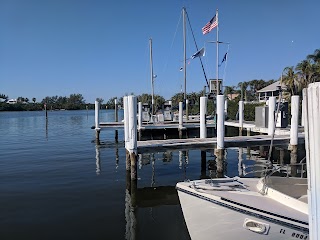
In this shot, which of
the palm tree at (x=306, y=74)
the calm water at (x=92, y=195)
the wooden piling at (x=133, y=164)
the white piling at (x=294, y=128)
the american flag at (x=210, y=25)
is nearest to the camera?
the calm water at (x=92, y=195)

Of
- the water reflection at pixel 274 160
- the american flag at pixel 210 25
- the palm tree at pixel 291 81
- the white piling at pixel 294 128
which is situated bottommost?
the water reflection at pixel 274 160

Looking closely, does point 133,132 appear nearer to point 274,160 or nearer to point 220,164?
point 220,164

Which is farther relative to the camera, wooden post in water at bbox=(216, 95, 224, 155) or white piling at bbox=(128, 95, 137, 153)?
wooden post in water at bbox=(216, 95, 224, 155)

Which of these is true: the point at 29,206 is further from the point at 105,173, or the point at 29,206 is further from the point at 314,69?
the point at 314,69

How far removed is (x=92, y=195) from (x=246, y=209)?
681 cm

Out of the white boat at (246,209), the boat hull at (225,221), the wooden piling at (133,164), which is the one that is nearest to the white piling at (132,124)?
the wooden piling at (133,164)

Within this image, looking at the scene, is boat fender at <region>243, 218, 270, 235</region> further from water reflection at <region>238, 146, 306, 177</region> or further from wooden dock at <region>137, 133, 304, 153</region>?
water reflection at <region>238, 146, 306, 177</region>

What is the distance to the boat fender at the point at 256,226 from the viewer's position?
5.52m

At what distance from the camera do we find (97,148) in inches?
889

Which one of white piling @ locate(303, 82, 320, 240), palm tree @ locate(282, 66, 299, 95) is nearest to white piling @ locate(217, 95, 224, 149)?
white piling @ locate(303, 82, 320, 240)

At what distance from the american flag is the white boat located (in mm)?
17704

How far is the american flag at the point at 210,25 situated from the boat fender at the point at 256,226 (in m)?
18.9

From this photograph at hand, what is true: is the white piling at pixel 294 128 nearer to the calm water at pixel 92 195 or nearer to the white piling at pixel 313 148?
the calm water at pixel 92 195

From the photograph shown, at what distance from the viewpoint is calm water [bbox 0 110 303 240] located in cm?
823
